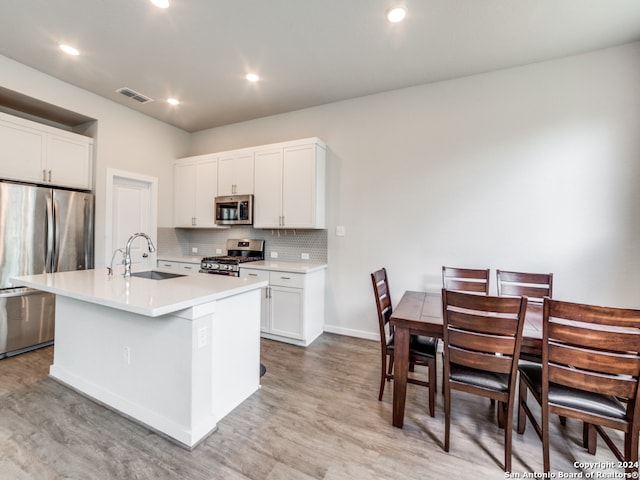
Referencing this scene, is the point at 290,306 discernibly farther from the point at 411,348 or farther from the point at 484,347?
the point at 484,347

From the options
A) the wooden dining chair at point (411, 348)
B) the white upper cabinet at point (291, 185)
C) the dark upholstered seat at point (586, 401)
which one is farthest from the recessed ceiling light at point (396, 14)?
the dark upholstered seat at point (586, 401)

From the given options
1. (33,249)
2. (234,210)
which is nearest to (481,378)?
(234,210)

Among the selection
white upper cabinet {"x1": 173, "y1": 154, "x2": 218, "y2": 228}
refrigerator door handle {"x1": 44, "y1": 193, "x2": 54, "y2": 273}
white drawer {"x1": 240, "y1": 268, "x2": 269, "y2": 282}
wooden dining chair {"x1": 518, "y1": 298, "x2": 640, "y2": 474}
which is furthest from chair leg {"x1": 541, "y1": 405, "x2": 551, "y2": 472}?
refrigerator door handle {"x1": 44, "y1": 193, "x2": 54, "y2": 273}

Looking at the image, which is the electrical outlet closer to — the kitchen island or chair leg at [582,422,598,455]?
the kitchen island

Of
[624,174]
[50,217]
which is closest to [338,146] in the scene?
[624,174]

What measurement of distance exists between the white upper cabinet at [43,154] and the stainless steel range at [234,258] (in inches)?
72.7

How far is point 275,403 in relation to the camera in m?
2.17

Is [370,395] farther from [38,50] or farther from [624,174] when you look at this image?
[38,50]

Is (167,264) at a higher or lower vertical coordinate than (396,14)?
lower

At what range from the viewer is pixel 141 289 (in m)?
1.90

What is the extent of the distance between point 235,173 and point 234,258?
1.24 meters

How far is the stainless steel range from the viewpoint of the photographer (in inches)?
142

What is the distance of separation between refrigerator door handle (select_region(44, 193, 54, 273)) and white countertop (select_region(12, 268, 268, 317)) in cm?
112

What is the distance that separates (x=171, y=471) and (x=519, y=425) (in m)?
2.18
